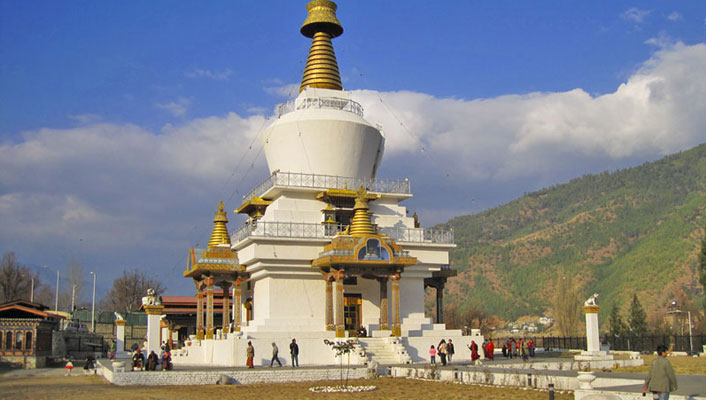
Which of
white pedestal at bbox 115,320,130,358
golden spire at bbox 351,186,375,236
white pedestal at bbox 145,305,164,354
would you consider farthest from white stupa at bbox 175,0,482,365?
white pedestal at bbox 115,320,130,358

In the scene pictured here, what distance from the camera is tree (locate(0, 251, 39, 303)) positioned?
7588 centimetres

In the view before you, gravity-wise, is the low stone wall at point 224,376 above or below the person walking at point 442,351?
below

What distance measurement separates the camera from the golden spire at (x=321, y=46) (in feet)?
129

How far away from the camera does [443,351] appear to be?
29.6 metres

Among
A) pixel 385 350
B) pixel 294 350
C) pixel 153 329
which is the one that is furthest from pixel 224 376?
pixel 385 350

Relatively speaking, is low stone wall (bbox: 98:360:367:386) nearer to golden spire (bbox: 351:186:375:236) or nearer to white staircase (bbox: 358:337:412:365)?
white staircase (bbox: 358:337:412:365)

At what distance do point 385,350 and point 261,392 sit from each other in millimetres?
9720

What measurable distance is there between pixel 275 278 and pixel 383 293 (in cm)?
510

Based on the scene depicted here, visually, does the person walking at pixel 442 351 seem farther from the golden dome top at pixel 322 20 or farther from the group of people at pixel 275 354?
the golden dome top at pixel 322 20

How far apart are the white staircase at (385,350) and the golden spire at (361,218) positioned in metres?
4.74

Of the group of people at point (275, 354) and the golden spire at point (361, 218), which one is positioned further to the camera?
the golden spire at point (361, 218)

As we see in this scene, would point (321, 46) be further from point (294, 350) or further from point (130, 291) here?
point (130, 291)

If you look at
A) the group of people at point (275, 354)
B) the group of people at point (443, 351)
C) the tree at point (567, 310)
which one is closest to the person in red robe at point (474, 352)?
the group of people at point (443, 351)

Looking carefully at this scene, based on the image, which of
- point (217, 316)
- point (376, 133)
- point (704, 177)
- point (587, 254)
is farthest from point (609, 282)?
point (376, 133)
